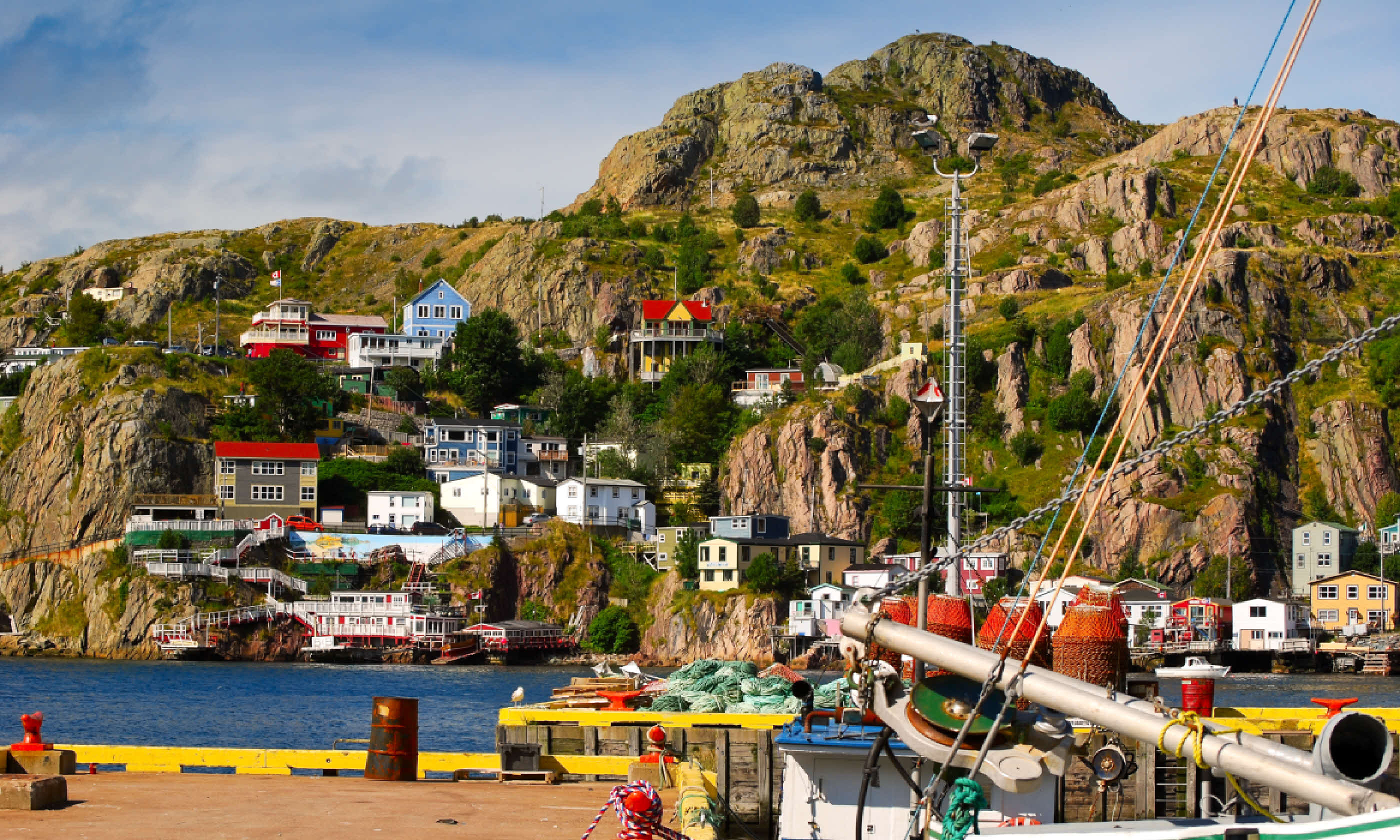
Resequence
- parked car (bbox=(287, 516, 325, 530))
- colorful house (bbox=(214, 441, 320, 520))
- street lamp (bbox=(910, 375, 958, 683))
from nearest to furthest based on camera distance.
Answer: street lamp (bbox=(910, 375, 958, 683))
parked car (bbox=(287, 516, 325, 530))
colorful house (bbox=(214, 441, 320, 520))

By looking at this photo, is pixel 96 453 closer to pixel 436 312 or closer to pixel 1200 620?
pixel 436 312

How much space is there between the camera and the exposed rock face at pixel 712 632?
3912 inches

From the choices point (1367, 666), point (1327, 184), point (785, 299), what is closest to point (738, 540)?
point (1367, 666)

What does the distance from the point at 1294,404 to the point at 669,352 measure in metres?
57.0

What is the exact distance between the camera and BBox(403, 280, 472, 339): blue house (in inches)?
6048

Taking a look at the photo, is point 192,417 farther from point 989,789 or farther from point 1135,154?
point 1135,154

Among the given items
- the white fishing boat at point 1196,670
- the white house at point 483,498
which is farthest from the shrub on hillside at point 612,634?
the white fishing boat at point 1196,670

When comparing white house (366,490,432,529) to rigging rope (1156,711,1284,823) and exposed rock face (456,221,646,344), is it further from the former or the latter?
rigging rope (1156,711,1284,823)

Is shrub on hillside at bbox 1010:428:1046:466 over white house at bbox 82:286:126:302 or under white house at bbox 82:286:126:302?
under

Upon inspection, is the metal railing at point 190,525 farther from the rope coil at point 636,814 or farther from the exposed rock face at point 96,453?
the rope coil at point 636,814

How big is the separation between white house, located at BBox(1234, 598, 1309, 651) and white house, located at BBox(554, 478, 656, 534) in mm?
43391

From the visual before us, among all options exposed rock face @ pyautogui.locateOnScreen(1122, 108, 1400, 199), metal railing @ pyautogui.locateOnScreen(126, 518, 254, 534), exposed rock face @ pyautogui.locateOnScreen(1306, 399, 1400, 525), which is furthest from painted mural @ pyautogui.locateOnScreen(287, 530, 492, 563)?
exposed rock face @ pyautogui.locateOnScreen(1122, 108, 1400, 199)

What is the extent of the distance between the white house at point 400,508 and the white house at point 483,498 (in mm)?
3766

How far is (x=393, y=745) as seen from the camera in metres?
22.0
